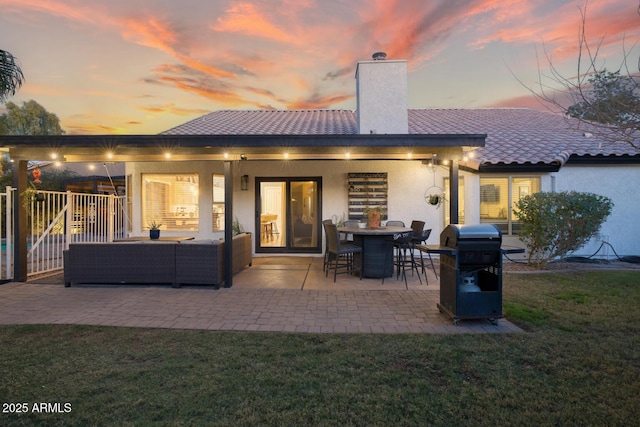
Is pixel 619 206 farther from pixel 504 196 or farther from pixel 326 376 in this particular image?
pixel 326 376

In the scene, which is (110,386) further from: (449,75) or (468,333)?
(449,75)

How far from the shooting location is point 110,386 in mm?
2648

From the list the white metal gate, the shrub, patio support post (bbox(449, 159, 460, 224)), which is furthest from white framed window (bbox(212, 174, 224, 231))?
the shrub

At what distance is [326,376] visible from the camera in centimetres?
281

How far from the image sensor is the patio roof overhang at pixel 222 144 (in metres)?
5.84

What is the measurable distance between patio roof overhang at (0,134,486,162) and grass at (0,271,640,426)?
3130 millimetres

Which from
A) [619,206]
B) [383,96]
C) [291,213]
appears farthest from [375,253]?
[619,206]

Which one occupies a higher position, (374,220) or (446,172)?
(446,172)

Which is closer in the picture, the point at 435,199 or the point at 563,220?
the point at 563,220

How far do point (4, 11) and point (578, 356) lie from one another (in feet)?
38.5

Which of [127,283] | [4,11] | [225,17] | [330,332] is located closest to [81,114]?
[4,11]

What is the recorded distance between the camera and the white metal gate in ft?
21.5

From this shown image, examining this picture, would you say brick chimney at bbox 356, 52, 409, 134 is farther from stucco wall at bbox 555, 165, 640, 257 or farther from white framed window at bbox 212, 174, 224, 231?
stucco wall at bbox 555, 165, 640, 257

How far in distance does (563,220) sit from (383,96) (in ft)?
17.4
